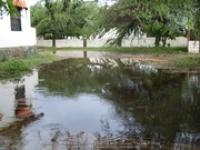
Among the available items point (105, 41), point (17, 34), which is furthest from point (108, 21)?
point (17, 34)

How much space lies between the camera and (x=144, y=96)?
36.4ft

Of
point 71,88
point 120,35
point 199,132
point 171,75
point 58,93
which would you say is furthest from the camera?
point 120,35

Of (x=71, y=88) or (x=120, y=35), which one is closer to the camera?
(x=71, y=88)

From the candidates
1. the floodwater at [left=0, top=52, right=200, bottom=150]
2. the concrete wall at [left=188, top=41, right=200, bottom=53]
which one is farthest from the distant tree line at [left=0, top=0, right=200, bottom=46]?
the floodwater at [left=0, top=52, right=200, bottom=150]

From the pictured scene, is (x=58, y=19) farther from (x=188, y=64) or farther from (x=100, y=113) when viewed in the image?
(x=100, y=113)

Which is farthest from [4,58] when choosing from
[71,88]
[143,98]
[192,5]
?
[192,5]

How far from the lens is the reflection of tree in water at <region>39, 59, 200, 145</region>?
756 centimetres

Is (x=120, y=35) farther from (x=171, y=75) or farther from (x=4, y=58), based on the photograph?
(x=171, y=75)

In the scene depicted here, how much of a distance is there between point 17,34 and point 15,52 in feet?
4.23

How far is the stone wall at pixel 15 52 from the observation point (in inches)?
840

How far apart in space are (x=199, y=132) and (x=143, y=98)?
367 cm

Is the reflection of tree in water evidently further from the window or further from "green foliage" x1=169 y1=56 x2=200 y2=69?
the window

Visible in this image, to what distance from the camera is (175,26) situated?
98.9 feet

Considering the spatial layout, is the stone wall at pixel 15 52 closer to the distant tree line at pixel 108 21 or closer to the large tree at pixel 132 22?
the distant tree line at pixel 108 21
